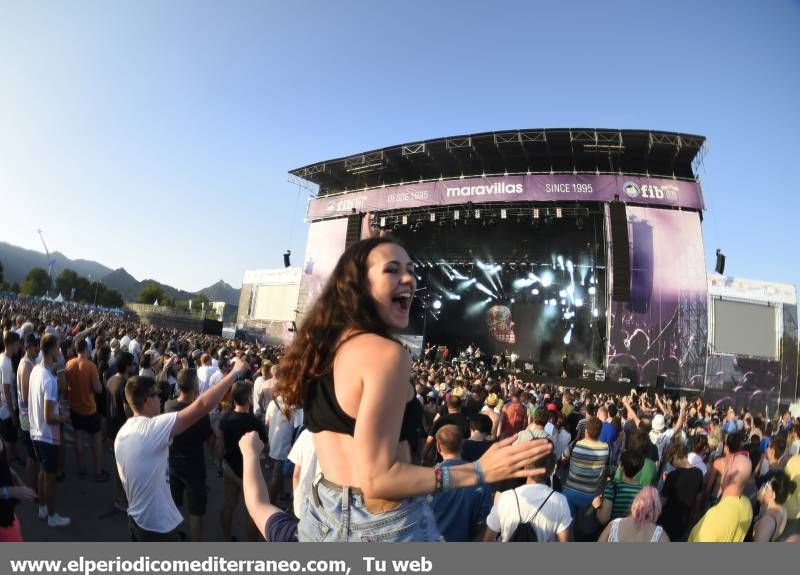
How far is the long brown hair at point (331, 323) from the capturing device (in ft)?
4.53

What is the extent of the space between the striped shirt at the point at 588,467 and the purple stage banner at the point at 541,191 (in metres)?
18.3

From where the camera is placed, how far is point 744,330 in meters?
19.3

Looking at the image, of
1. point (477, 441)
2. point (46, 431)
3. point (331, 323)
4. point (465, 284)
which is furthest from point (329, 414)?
point (465, 284)

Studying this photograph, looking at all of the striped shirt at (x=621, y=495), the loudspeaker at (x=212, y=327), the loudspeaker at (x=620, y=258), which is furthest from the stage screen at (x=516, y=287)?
the striped shirt at (x=621, y=495)

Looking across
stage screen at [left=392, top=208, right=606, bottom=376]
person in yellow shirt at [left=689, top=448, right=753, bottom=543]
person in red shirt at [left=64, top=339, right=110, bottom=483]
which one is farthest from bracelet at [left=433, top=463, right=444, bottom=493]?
stage screen at [left=392, top=208, right=606, bottom=376]

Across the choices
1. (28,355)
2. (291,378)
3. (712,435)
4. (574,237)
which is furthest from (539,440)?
(574,237)

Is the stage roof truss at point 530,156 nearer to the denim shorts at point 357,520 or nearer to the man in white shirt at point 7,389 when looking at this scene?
the man in white shirt at point 7,389

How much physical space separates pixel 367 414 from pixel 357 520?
1.32 ft

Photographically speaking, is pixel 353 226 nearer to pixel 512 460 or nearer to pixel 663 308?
pixel 663 308

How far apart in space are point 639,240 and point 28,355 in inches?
837

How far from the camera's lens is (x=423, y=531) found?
137 cm

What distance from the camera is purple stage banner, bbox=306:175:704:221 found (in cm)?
1992

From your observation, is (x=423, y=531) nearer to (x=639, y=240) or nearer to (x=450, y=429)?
(x=450, y=429)
